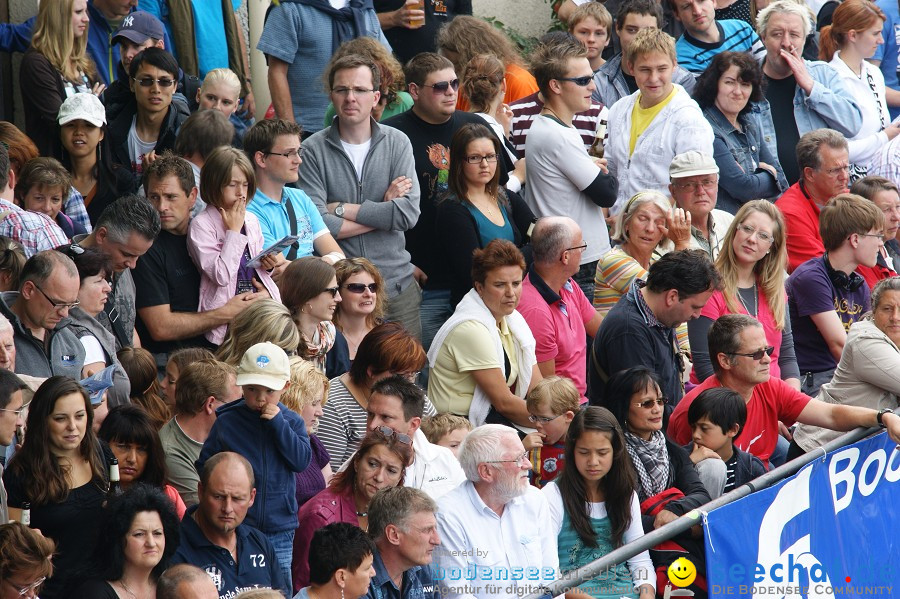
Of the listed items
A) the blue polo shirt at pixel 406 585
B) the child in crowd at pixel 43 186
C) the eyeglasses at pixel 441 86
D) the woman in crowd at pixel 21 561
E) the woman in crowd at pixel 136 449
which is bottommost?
the blue polo shirt at pixel 406 585

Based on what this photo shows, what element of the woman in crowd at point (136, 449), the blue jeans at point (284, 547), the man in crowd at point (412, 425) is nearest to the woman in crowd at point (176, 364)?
the woman in crowd at point (136, 449)

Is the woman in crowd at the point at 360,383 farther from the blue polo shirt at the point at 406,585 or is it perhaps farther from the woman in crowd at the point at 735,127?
the woman in crowd at the point at 735,127

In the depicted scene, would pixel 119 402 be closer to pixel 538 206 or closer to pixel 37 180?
pixel 37 180

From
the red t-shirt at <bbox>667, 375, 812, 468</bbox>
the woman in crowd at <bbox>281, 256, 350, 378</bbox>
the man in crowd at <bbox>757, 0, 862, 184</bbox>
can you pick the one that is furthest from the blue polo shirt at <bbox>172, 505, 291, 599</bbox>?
the man in crowd at <bbox>757, 0, 862, 184</bbox>

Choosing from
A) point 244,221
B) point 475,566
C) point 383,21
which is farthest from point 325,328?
point 383,21

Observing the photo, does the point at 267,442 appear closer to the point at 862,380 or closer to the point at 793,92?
the point at 862,380

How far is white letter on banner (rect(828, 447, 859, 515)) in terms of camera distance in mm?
7176

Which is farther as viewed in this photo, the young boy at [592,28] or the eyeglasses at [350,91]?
the young boy at [592,28]

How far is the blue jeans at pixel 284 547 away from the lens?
598cm

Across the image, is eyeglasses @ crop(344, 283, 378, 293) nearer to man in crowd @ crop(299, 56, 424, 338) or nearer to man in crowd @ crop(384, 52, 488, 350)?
man in crowd @ crop(299, 56, 424, 338)

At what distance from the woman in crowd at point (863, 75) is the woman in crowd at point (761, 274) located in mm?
2965

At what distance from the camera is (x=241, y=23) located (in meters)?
11.9

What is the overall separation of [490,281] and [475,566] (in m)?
2.02

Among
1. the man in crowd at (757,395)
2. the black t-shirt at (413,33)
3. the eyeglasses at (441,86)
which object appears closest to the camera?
the man in crowd at (757,395)
